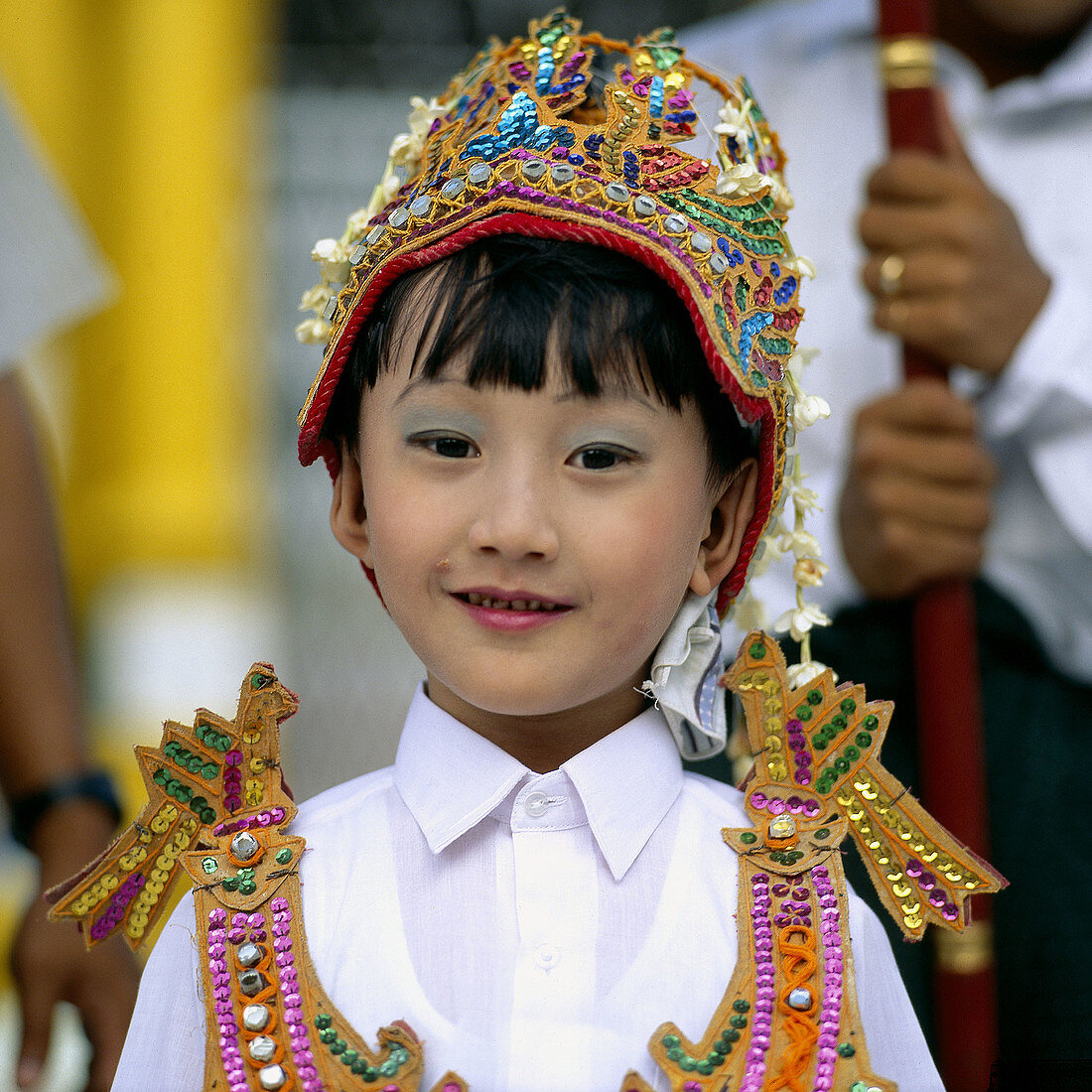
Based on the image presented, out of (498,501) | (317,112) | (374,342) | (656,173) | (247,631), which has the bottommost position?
(247,631)

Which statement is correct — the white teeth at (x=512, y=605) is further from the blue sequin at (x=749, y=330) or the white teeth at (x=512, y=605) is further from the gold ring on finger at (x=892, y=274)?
the gold ring on finger at (x=892, y=274)

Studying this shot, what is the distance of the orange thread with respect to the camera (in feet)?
3.64

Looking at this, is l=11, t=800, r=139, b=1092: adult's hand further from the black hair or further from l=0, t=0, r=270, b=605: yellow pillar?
l=0, t=0, r=270, b=605: yellow pillar

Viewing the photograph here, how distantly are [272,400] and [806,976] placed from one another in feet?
7.65

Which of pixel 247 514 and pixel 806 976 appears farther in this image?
pixel 247 514

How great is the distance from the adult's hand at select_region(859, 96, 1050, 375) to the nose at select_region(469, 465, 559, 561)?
958 mm

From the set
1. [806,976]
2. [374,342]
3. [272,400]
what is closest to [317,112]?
[272,400]

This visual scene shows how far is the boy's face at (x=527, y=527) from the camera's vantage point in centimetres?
112

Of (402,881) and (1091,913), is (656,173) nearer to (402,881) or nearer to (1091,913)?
(402,881)

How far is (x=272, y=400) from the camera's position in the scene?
3164 millimetres

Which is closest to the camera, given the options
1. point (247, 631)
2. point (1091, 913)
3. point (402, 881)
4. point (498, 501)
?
point (498, 501)

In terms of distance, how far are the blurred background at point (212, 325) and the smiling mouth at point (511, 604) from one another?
1.75 m

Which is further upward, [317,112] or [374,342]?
[317,112]

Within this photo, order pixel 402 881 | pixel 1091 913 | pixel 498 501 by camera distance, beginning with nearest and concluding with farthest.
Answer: pixel 498 501 → pixel 402 881 → pixel 1091 913
